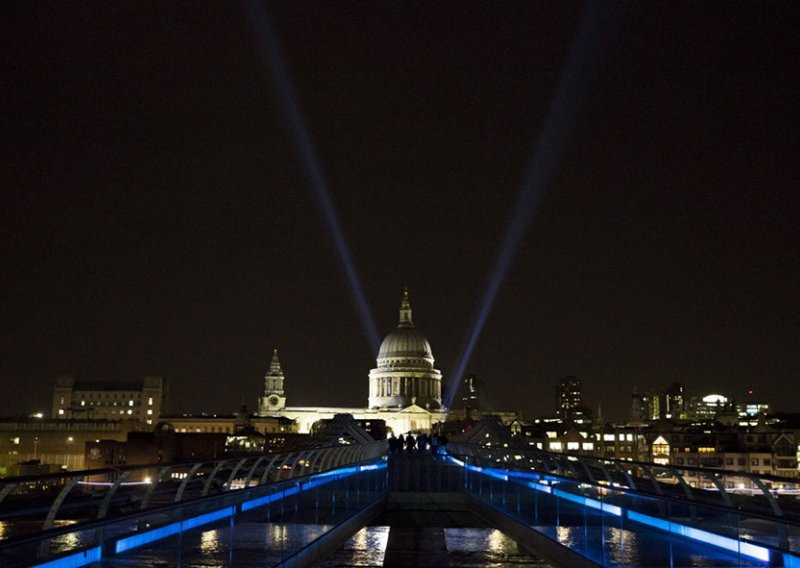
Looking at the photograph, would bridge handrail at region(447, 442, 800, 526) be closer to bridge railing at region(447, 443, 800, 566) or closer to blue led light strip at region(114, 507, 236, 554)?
bridge railing at region(447, 443, 800, 566)

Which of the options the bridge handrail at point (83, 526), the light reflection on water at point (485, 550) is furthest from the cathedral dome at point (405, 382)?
the bridge handrail at point (83, 526)

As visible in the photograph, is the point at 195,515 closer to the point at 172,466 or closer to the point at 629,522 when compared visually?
the point at 172,466

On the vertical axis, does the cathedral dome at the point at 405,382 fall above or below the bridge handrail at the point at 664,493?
above

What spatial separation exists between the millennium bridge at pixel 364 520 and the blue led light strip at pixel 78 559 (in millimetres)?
12

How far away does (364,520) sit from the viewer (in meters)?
22.0

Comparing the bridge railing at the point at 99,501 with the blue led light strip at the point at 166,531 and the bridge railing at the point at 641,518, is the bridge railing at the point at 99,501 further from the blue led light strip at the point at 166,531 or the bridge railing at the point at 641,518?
the bridge railing at the point at 641,518

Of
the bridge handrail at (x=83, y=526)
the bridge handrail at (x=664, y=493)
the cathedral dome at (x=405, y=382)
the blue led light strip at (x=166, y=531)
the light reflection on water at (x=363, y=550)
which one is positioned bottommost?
the light reflection on water at (x=363, y=550)

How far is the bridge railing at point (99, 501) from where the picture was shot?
25.2 feet

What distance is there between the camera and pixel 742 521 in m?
9.63

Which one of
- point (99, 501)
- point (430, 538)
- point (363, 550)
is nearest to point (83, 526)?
point (99, 501)

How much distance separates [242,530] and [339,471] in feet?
31.6

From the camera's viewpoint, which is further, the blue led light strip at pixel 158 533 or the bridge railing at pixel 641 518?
the bridge railing at pixel 641 518

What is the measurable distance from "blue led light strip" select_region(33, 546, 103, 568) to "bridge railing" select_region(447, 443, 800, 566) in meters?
5.85

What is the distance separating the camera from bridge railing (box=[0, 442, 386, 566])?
25.2ft
